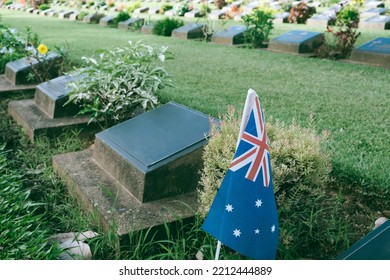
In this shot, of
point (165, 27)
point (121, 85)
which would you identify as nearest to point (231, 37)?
point (165, 27)

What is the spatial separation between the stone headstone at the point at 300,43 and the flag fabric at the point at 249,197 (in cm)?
656

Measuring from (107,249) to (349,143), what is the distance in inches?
73.6

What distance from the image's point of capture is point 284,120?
12.3 ft

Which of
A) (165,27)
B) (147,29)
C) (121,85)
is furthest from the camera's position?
(147,29)

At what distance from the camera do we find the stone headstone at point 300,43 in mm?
7930

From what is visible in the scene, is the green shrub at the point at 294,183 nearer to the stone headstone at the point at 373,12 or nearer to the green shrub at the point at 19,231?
the green shrub at the point at 19,231

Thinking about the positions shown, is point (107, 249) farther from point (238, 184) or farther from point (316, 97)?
point (316, 97)

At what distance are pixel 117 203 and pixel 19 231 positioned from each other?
1.81 ft

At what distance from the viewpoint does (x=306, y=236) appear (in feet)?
7.29

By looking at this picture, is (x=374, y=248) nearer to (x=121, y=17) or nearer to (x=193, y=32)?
(x=193, y=32)

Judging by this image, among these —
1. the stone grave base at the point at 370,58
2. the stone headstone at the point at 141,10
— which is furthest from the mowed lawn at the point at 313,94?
the stone headstone at the point at 141,10

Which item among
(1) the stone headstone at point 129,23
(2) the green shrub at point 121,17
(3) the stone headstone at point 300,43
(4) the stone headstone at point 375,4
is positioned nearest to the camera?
(3) the stone headstone at point 300,43

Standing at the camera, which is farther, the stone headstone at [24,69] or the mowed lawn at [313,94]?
the stone headstone at [24,69]

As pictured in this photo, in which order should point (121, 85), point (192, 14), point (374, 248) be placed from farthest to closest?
point (192, 14) → point (121, 85) → point (374, 248)
